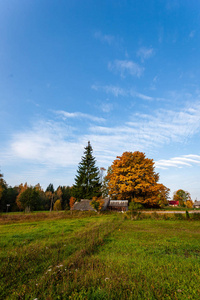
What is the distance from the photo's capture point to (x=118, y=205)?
34625 millimetres

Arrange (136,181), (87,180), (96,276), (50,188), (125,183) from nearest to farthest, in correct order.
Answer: (96,276) → (136,181) → (125,183) → (87,180) → (50,188)

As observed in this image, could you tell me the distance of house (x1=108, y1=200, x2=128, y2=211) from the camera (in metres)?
34.2

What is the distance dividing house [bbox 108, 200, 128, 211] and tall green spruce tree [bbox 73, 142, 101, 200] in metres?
4.06

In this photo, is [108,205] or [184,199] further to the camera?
[184,199]

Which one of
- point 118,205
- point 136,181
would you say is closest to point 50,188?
point 118,205

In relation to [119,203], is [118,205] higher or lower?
lower

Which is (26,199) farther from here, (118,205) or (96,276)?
(96,276)

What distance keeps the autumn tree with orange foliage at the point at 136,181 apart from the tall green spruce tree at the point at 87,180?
5253mm

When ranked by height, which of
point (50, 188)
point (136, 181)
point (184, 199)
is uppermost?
point (136, 181)

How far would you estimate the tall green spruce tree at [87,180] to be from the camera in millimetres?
38062

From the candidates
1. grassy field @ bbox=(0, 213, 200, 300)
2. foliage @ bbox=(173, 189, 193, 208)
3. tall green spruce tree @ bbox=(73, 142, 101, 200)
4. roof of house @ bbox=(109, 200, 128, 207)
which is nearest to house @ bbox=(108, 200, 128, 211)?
roof of house @ bbox=(109, 200, 128, 207)

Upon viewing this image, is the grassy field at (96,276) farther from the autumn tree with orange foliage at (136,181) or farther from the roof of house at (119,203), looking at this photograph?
the roof of house at (119,203)

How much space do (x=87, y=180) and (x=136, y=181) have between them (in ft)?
46.2

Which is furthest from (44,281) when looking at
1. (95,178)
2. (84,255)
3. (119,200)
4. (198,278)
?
(95,178)
